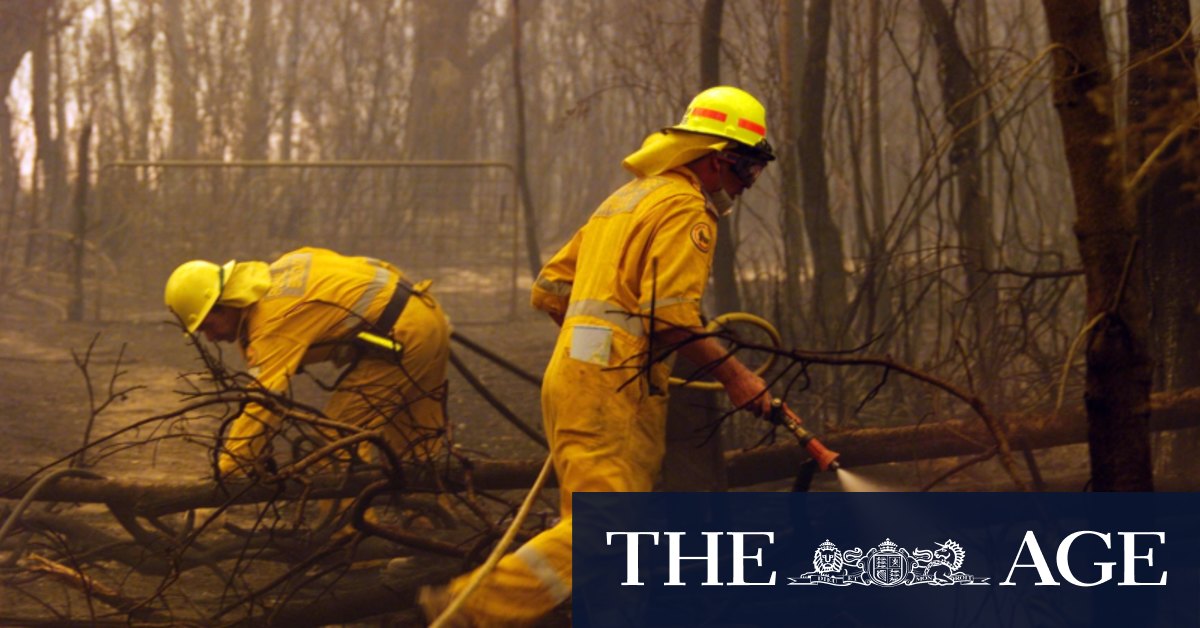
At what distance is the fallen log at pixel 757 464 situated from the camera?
4.63 metres

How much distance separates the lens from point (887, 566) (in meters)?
3.80

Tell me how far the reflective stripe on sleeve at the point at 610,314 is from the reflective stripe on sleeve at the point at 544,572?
0.65m

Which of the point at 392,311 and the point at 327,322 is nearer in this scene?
the point at 327,322

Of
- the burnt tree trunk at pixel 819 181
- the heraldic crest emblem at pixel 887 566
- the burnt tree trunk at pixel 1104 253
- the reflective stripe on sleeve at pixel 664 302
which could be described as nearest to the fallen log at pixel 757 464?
the heraldic crest emblem at pixel 887 566

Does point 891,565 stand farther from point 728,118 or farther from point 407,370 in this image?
point 407,370

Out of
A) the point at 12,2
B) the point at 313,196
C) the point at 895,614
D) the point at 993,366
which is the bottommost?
the point at 895,614

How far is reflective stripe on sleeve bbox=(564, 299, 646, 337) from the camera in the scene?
12.5 ft

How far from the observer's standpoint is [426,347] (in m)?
5.89

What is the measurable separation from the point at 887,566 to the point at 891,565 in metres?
0.01


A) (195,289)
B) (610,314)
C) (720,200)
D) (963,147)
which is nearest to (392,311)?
(195,289)

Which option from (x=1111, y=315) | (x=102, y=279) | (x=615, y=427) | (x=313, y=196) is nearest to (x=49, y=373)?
(x=102, y=279)

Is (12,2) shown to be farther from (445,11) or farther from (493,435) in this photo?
(493,435)

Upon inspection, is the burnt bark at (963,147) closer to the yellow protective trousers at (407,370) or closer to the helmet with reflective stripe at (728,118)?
the yellow protective trousers at (407,370)

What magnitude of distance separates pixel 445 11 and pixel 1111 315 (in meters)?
15.8
